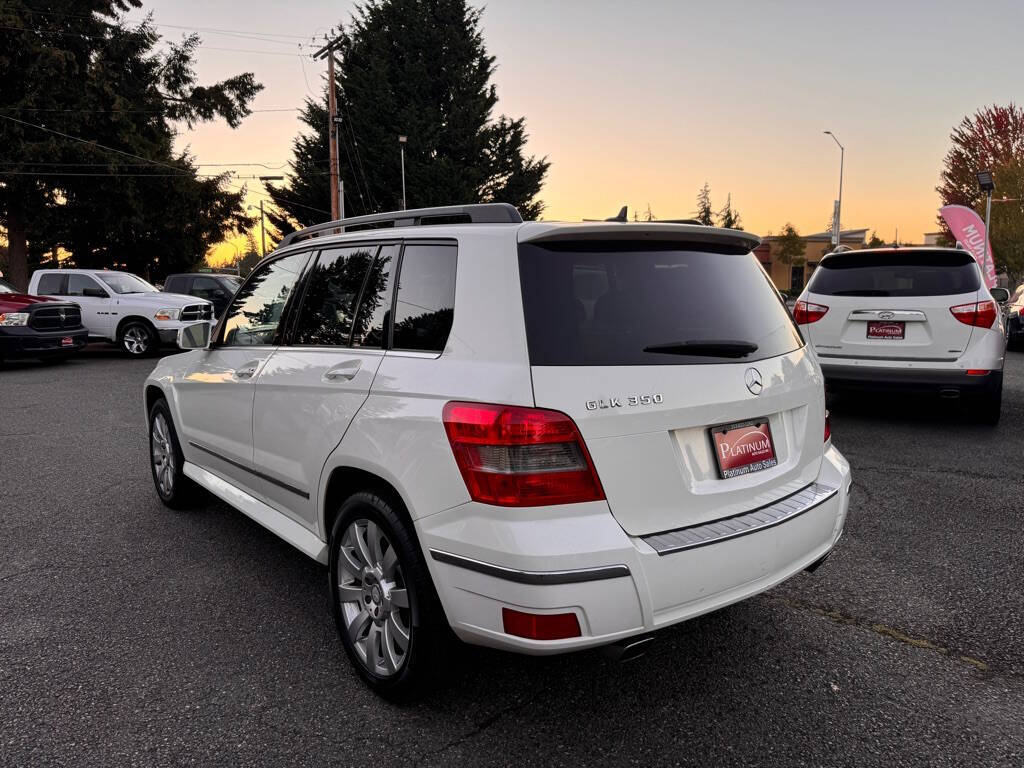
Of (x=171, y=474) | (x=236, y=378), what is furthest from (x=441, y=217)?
(x=171, y=474)

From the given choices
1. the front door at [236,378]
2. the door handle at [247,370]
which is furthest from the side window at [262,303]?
the door handle at [247,370]

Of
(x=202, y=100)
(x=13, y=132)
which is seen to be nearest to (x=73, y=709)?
(x=13, y=132)

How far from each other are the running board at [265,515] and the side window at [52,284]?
14011mm

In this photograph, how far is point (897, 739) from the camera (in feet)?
8.02

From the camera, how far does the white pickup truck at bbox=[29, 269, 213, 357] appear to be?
1559 cm

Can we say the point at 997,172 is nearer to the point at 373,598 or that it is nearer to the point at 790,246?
the point at 790,246

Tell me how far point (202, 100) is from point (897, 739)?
3564cm

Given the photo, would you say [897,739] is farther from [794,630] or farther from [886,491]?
[886,491]

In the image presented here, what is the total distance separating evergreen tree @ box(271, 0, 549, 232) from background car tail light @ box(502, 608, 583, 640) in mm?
36959

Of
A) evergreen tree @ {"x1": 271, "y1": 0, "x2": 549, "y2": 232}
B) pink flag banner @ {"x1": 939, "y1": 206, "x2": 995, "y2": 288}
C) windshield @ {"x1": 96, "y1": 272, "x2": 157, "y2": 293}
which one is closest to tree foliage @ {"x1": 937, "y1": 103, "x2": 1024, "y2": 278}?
pink flag banner @ {"x1": 939, "y1": 206, "x2": 995, "y2": 288}

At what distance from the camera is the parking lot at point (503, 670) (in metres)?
2.44

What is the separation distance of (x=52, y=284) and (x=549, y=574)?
57.0 ft

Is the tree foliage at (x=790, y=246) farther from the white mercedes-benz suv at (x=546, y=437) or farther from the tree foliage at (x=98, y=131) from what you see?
the white mercedes-benz suv at (x=546, y=437)

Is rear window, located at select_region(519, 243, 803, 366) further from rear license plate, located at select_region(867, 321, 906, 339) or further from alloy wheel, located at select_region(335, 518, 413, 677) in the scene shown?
rear license plate, located at select_region(867, 321, 906, 339)
